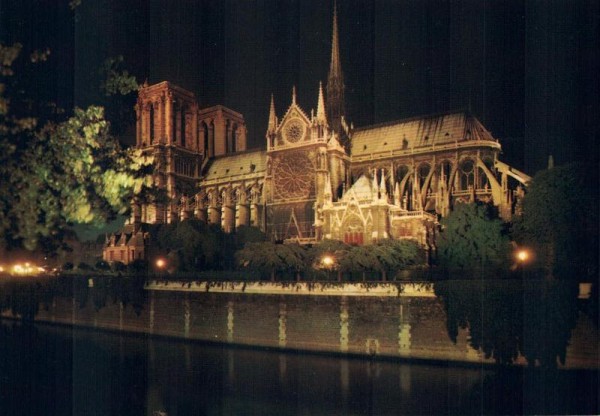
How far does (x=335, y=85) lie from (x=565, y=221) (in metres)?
32.6

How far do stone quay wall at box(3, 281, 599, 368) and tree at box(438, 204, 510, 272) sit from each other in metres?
4.33

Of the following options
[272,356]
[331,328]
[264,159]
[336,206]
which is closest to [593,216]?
[331,328]

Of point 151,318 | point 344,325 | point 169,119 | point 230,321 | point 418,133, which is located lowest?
point 151,318

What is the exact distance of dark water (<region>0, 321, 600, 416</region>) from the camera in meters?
18.4

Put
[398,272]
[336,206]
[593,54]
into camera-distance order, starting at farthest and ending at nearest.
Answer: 1. [336,206]
2. [398,272]
3. [593,54]

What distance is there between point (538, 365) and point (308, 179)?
88.8 feet

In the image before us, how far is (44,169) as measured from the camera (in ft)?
21.6

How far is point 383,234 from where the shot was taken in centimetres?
3597

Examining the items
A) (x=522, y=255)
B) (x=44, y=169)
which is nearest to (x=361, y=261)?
(x=522, y=255)

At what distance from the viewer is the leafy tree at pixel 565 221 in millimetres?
23312

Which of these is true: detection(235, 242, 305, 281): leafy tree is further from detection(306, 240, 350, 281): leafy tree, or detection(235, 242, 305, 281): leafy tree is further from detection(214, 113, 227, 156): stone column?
detection(214, 113, 227, 156): stone column

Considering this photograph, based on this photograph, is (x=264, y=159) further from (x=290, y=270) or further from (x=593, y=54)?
(x=593, y=54)

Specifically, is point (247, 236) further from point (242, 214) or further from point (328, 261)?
point (328, 261)

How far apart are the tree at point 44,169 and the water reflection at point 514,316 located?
776 inches
